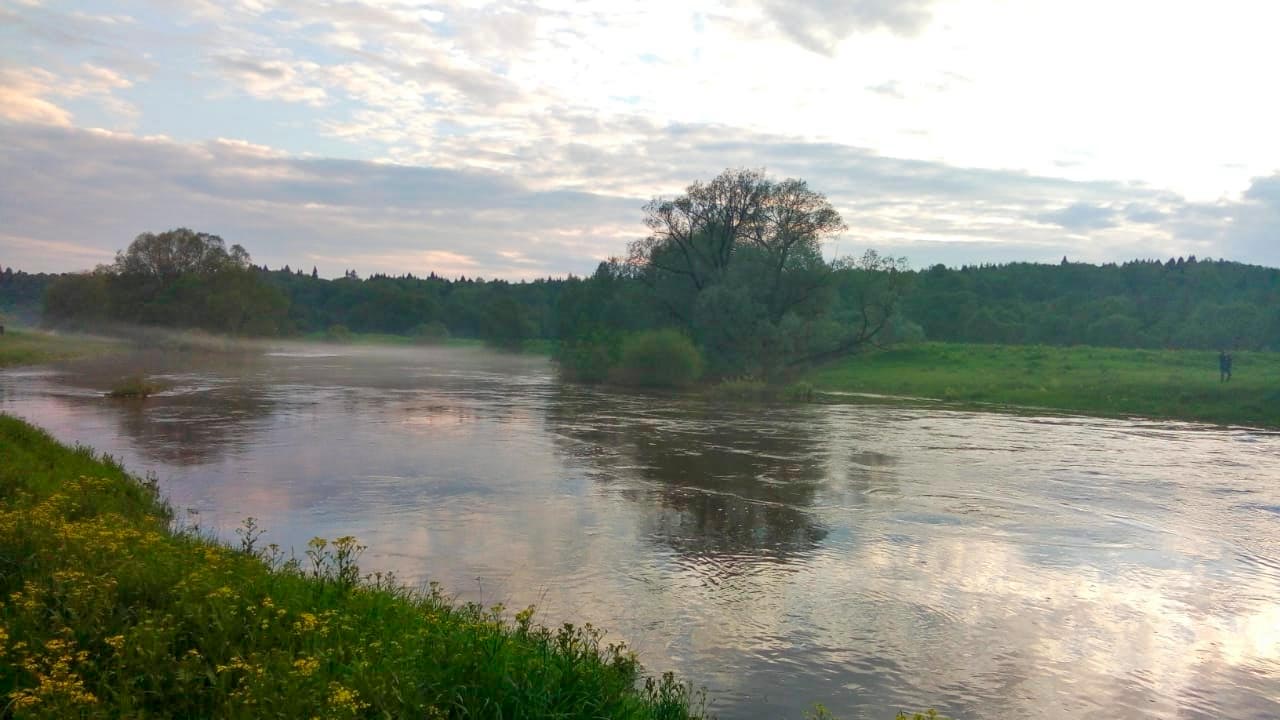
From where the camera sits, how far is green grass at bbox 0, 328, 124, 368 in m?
63.9

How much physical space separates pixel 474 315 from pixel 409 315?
16155 millimetres

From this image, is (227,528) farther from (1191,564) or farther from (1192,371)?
(1192,371)

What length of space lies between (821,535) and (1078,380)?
1612 inches

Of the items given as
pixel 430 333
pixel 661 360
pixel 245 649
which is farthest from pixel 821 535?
pixel 430 333

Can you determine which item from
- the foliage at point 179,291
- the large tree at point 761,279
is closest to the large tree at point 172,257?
the foliage at point 179,291

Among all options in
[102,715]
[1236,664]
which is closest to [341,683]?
[102,715]

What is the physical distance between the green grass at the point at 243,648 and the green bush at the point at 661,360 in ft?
149

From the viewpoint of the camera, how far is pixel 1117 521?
18.0m

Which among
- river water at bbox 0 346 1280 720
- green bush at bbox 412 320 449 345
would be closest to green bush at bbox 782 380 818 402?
river water at bbox 0 346 1280 720

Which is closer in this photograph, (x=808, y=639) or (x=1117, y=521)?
(x=808, y=639)

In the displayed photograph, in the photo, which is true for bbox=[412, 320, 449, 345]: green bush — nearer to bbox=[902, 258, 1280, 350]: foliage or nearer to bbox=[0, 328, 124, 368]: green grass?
bbox=[0, 328, 124, 368]: green grass

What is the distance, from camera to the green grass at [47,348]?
210 ft

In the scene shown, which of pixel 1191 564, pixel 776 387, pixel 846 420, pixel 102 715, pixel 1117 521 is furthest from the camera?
pixel 776 387

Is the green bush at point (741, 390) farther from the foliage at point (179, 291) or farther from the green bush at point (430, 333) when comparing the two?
the green bush at point (430, 333)
